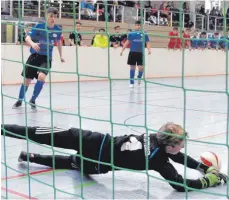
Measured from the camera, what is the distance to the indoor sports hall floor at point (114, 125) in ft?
10.4

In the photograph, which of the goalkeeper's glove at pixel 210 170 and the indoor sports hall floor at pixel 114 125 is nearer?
the indoor sports hall floor at pixel 114 125

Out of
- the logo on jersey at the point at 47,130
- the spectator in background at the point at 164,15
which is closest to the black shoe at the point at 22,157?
the logo on jersey at the point at 47,130

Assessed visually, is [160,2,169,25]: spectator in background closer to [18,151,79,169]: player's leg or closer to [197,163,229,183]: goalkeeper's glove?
[18,151,79,169]: player's leg

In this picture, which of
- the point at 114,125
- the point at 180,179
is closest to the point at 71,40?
the point at 114,125

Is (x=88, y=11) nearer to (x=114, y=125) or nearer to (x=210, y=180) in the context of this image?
(x=114, y=125)

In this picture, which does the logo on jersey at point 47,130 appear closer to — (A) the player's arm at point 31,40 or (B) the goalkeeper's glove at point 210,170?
(B) the goalkeeper's glove at point 210,170

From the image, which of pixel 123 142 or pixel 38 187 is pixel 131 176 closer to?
pixel 123 142

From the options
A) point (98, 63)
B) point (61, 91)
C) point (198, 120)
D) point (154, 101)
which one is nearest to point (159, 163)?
point (198, 120)

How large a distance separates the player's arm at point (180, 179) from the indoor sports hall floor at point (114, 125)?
0.06 meters

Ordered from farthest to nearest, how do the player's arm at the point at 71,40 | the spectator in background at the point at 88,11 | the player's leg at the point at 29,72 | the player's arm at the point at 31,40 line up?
the spectator in background at the point at 88,11 < the player's arm at the point at 71,40 < the player's leg at the point at 29,72 < the player's arm at the point at 31,40

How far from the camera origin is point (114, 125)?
5633 millimetres

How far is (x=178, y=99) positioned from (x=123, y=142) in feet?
19.3

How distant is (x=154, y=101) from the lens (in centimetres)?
848

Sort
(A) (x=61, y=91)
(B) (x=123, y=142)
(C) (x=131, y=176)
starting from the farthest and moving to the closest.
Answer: (A) (x=61, y=91) < (C) (x=131, y=176) < (B) (x=123, y=142)
